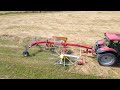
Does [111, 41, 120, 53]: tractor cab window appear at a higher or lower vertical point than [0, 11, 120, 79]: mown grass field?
higher

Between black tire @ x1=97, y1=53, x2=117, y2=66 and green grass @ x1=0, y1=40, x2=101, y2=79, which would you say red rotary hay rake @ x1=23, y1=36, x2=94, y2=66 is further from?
black tire @ x1=97, y1=53, x2=117, y2=66

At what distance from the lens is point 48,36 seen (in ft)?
51.7

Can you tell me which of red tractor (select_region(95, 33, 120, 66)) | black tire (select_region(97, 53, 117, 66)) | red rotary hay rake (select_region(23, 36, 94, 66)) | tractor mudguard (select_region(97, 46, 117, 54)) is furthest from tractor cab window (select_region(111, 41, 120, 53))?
red rotary hay rake (select_region(23, 36, 94, 66))

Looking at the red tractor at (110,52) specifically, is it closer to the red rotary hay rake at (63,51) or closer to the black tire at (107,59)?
the black tire at (107,59)

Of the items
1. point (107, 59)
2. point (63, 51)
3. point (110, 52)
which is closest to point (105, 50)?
point (110, 52)

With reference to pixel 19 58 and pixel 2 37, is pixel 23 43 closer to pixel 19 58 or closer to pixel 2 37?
pixel 2 37

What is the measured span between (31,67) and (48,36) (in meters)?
5.16

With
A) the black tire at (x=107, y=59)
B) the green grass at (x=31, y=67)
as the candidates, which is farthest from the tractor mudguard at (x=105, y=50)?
the green grass at (x=31, y=67)

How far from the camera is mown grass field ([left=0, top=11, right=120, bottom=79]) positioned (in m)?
10.5

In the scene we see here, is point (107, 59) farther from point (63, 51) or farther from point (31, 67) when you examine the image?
point (31, 67)

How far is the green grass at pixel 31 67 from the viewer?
10.1 m
